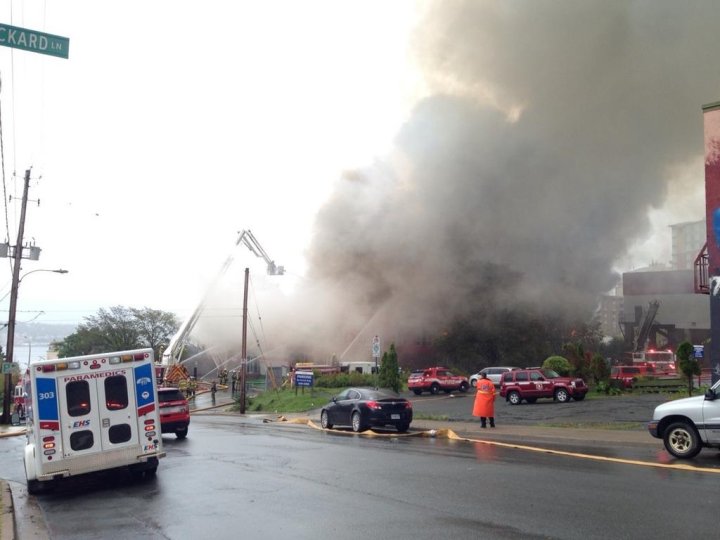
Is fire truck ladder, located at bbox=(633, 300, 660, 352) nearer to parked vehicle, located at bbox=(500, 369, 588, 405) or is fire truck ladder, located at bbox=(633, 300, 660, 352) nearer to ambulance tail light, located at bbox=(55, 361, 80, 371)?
parked vehicle, located at bbox=(500, 369, 588, 405)

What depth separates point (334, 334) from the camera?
188 feet

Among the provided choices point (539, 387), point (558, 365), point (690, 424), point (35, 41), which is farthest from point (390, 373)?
point (35, 41)

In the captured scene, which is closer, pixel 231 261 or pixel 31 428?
pixel 31 428

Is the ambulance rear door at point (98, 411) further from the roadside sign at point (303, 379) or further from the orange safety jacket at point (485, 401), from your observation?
the roadside sign at point (303, 379)

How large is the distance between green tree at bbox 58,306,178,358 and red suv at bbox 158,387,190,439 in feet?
161

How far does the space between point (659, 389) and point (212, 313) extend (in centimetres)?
4138

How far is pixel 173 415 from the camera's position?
60.1ft

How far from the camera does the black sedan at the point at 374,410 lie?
18.8 metres

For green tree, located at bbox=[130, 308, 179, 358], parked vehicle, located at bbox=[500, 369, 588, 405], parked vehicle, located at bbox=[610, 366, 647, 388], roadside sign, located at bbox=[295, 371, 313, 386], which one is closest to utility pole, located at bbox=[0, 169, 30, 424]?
roadside sign, located at bbox=[295, 371, 313, 386]

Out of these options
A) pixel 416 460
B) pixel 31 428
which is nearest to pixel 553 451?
pixel 416 460

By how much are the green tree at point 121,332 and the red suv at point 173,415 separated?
49223 mm

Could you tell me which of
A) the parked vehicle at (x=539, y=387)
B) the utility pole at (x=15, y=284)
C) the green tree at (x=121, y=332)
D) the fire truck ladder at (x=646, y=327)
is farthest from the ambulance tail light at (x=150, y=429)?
the fire truck ladder at (x=646, y=327)

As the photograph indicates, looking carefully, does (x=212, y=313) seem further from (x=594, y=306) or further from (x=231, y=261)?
(x=594, y=306)

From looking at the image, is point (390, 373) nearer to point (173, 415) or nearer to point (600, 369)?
point (600, 369)
